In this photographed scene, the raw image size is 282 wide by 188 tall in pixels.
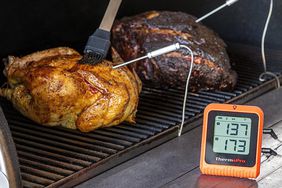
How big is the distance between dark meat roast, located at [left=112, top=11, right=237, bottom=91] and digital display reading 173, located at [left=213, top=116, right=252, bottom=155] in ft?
2.72

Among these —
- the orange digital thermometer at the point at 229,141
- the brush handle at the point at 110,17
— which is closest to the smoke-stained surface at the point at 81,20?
the brush handle at the point at 110,17

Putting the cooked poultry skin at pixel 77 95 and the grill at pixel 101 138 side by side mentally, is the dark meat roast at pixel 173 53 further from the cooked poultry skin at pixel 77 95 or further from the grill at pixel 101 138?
the cooked poultry skin at pixel 77 95

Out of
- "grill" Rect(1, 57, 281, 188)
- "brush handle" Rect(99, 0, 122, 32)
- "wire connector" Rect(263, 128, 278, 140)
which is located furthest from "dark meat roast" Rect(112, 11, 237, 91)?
"wire connector" Rect(263, 128, 278, 140)

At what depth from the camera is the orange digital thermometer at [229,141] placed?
234 cm

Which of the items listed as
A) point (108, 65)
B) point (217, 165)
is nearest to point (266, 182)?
point (217, 165)

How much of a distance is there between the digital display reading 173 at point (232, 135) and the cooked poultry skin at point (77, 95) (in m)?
0.52

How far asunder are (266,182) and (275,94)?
89 centimetres

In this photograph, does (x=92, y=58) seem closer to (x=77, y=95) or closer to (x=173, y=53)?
(x=77, y=95)

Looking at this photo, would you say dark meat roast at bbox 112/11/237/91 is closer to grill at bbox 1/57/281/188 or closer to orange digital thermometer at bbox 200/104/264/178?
grill at bbox 1/57/281/188

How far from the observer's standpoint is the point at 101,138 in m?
2.70

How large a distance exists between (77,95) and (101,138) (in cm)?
19

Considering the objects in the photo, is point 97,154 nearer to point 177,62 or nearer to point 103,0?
point 177,62

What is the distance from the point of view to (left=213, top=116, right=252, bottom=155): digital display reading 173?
234 centimetres

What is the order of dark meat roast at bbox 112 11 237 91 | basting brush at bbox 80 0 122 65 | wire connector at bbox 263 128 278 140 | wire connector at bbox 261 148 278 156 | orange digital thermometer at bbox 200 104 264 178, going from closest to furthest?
orange digital thermometer at bbox 200 104 264 178 < wire connector at bbox 261 148 278 156 < wire connector at bbox 263 128 278 140 < basting brush at bbox 80 0 122 65 < dark meat roast at bbox 112 11 237 91
